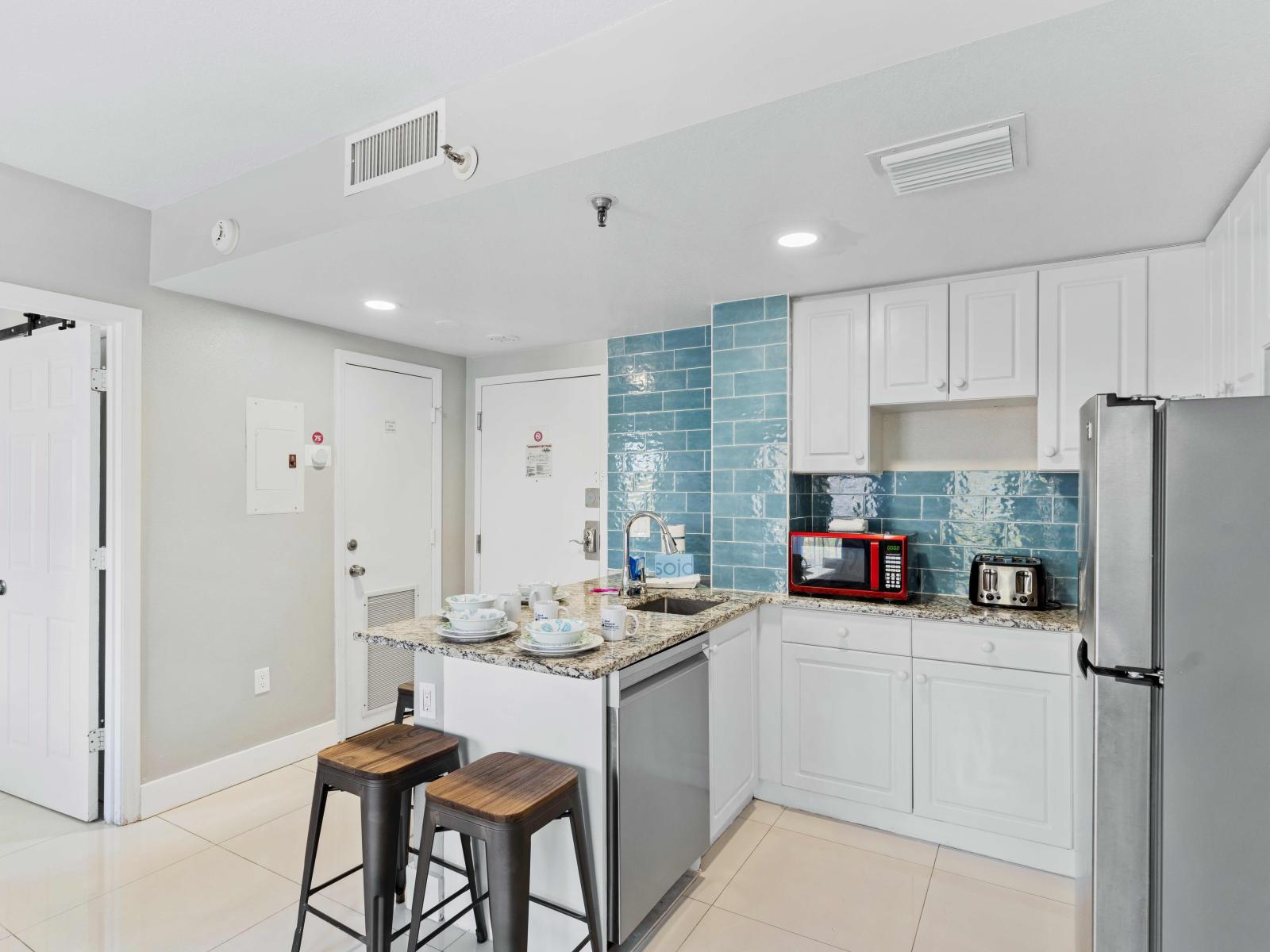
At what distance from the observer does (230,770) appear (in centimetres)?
327

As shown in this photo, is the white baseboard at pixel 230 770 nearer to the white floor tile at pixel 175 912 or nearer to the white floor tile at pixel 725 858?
the white floor tile at pixel 175 912

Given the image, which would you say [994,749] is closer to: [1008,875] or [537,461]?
[1008,875]

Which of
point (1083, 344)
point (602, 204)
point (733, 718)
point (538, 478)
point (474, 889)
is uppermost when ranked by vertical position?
point (602, 204)

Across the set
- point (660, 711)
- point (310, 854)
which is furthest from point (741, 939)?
point (310, 854)

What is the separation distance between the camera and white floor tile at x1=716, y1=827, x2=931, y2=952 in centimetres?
221

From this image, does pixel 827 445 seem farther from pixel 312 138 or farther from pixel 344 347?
pixel 344 347

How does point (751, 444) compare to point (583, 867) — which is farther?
point (751, 444)

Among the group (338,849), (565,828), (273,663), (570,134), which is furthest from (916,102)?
A: (273,663)

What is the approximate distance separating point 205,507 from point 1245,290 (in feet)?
12.9

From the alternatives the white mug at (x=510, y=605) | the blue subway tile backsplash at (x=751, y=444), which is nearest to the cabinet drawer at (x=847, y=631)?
the blue subway tile backsplash at (x=751, y=444)

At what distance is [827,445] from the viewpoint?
123 inches

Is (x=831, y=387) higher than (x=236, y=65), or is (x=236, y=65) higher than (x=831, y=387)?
(x=236, y=65)

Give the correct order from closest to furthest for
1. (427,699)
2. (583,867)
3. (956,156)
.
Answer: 1. (956,156)
2. (583,867)
3. (427,699)

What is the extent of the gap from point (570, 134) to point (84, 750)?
309 cm
